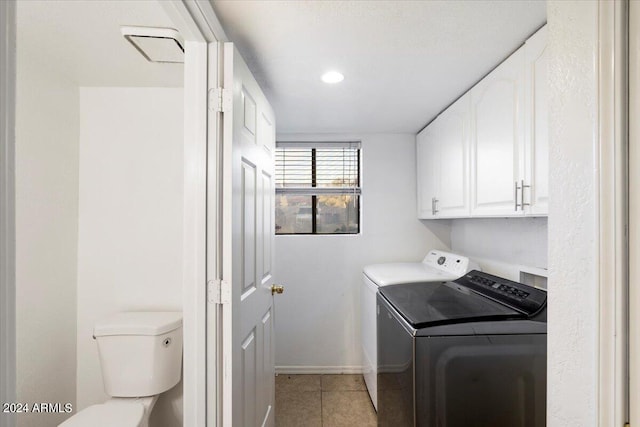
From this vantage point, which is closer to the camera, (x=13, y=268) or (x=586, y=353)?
(x=13, y=268)

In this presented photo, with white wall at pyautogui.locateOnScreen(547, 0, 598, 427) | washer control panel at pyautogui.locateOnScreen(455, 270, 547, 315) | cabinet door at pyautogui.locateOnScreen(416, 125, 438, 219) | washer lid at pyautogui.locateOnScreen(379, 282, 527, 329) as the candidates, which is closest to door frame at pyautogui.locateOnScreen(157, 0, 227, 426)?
washer lid at pyautogui.locateOnScreen(379, 282, 527, 329)

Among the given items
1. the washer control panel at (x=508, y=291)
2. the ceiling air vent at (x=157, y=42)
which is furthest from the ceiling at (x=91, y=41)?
the washer control panel at (x=508, y=291)

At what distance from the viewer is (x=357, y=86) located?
180 cm

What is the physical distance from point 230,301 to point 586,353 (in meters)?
1.03

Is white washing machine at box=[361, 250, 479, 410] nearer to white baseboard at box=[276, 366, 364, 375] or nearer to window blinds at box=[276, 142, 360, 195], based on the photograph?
white baseboard at box=[276, 366, 364, 375]

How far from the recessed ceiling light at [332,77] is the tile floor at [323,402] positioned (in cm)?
218

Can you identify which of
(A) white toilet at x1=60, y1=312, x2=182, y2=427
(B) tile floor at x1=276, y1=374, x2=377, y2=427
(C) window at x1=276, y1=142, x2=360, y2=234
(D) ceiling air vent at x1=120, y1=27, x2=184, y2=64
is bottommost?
(B) tile floor at x1=276, y1=374, x2=377, y2=427

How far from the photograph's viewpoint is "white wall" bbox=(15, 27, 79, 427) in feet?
4.83

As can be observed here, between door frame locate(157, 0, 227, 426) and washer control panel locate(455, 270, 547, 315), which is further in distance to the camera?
washer control panel locate(455, 270, 547, 315)

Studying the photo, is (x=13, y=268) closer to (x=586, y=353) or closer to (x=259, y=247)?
(x=586, y=353)

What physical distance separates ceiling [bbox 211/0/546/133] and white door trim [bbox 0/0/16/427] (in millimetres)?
864

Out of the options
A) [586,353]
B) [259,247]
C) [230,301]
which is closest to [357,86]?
[259,247]

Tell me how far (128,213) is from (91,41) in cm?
87

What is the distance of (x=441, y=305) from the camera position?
1587mm
